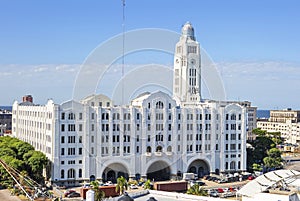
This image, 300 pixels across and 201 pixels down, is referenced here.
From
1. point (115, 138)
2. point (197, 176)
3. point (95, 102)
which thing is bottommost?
point (197, 176)

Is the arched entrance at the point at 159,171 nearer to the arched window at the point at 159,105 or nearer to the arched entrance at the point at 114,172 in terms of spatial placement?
the arched entrance at the point at 114,172

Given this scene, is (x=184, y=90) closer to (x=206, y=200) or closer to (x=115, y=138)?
(x=115, y=138)

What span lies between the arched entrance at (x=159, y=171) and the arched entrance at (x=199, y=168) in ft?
13.2

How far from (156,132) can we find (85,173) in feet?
38.7

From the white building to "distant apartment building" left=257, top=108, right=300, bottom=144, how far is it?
201 ft

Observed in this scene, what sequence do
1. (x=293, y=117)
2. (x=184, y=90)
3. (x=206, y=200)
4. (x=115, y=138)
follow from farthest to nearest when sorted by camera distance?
(x=293, y=117)
(x=184, y=90)
(x=115, y=138)
(x=206, y=200)

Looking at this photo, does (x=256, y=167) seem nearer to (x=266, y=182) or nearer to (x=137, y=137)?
(x=137, y=137)

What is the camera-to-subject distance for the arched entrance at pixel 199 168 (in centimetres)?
7400

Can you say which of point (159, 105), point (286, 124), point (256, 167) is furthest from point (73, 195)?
point (286, 124)

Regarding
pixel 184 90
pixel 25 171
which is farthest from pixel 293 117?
pixel 25 171

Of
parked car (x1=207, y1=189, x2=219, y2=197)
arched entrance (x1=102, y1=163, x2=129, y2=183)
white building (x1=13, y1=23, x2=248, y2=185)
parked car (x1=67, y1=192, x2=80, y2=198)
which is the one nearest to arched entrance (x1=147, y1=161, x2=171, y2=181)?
white building (x1=13, y1=23, x2=248, y2=185)

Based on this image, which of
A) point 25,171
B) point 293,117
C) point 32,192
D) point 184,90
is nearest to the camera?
point 32,192

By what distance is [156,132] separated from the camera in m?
69.6

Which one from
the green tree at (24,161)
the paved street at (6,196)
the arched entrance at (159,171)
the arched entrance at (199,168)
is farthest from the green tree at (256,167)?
the paved street at (6,196)
